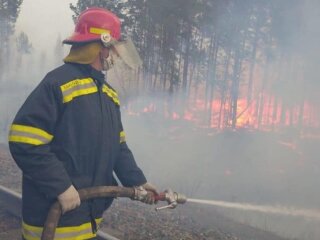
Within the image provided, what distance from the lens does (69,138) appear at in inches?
Result: 100

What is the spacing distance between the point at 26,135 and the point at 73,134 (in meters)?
0.30

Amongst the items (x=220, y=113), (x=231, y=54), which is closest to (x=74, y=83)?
(x=220, y=113)

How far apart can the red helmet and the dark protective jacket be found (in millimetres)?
191

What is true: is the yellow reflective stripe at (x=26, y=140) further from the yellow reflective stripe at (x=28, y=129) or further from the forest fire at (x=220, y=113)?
the forest fire at (x=220, y=113)

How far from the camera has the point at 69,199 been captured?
2.45m

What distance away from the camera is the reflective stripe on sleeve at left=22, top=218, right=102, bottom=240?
8.48ft

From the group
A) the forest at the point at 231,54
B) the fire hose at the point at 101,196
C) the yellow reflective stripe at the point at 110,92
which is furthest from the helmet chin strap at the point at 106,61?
the forest at the point at 231,54

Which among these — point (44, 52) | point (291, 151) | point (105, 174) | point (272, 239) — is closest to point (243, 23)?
point (291, 151)

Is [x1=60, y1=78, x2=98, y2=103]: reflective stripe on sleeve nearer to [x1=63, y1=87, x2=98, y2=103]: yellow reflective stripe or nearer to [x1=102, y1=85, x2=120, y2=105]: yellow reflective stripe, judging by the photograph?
[x1=63, y1=87, x2=98, y2=103]: yellow reflective stripe

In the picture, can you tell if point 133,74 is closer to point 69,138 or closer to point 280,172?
point 280,172

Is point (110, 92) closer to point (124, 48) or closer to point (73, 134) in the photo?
point (124, 48)

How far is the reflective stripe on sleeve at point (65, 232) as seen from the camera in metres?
2.59

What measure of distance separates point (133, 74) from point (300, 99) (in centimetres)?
1645

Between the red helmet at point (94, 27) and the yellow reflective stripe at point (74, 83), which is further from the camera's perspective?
the red helmet at point (94, 27)
